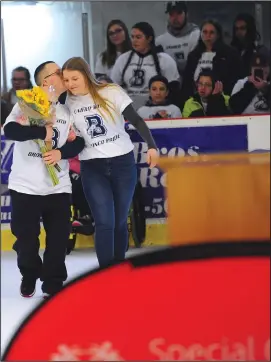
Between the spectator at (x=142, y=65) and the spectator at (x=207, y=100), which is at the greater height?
the spectator at (x=142, y=65)

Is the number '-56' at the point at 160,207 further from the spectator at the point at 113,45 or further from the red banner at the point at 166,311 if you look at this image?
the spectator at the point at 113,45

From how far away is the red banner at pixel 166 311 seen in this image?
2.45 ft

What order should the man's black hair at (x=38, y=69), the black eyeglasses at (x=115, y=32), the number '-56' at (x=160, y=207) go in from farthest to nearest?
the black eyeglasses at (x=115, y=32)
the man's black hair at (x=38, y=69)
the number '-56' at (x=160, y=207)

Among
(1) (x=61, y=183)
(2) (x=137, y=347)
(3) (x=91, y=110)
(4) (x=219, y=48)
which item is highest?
(4) (x=219, y=48)

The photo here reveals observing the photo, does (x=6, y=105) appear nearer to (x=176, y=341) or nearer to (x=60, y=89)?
(x=60, y=89)

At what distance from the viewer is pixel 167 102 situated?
1.69 m

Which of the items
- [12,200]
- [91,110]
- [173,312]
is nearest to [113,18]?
[91,110]

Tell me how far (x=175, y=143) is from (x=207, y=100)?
0.11 m

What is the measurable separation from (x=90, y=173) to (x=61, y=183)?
0.08 meters

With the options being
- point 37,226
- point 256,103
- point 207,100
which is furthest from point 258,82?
point 37,226

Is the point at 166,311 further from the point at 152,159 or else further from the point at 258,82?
the point at 258,82

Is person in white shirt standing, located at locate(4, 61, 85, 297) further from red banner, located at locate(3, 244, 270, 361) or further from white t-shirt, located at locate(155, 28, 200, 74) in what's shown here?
red banner, located at locate(3, 244, 270, 361)

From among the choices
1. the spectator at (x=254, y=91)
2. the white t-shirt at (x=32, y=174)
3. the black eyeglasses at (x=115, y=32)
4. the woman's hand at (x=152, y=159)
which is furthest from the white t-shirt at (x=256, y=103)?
the black eyeglasses at (x=115, y=32)

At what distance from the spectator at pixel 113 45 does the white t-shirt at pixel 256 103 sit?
0.44m
